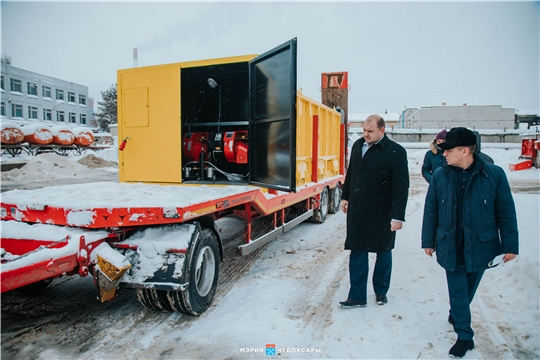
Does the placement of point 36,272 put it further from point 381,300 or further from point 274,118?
point 274,118

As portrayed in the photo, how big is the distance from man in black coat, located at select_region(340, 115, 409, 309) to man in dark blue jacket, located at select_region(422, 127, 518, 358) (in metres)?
0.55

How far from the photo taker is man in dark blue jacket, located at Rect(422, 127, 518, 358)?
8.86 ft

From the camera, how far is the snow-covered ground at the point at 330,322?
284 cm

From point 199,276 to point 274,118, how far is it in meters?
2.34

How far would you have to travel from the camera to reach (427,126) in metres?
46.2

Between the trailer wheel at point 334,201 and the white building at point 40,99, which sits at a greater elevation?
the white building at point 40,99

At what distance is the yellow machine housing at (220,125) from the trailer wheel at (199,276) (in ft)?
4.71

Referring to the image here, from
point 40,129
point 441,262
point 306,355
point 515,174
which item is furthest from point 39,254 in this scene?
point 40,129

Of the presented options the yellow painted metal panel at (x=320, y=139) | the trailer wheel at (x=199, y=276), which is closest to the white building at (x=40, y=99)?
the yellow painted metal panel at (x=320, y=139)

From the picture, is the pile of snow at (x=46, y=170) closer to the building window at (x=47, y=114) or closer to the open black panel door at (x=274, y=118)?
the open black panel door at (x=274, y=118)

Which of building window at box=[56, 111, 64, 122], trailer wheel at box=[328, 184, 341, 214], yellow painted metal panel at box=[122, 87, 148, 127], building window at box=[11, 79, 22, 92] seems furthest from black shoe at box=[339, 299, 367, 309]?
building window at box=[56, 111, 64, 122]

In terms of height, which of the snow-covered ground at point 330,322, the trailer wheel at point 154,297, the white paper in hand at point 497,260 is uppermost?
the white paper in hand at point 497,260

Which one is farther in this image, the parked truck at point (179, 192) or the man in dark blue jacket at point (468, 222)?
the parked truck at point (179, 192)

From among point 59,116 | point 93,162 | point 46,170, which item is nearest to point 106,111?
point 59,116
